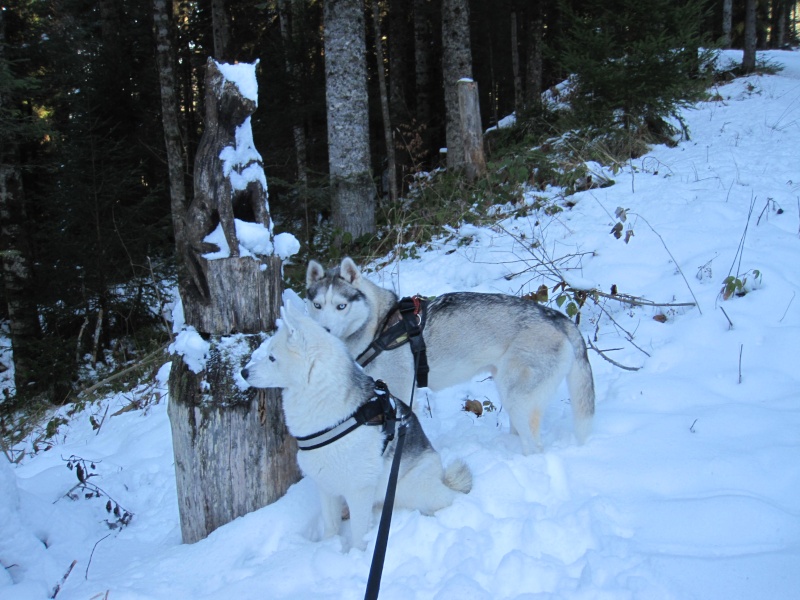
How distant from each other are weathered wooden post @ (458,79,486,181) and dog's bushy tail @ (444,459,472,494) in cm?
821

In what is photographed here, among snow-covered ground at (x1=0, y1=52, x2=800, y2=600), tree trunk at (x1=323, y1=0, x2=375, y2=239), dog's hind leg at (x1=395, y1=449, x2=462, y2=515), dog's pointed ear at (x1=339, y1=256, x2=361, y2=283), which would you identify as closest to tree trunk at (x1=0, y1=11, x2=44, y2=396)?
snow-covered ground at (x1=0, y1=52, x2=800, y2=600)

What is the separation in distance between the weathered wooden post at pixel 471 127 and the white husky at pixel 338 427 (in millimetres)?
8220

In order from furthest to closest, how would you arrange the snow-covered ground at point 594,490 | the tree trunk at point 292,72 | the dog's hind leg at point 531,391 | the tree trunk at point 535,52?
the tree trunk at point 535,52 < the tree trunk at point 292,72 < the dog's hind leg at point 531,391 < the snow-covered ground at point 594,490

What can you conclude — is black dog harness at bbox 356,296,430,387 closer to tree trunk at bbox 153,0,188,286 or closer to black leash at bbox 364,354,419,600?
black leash at bbox 364,354,419,600

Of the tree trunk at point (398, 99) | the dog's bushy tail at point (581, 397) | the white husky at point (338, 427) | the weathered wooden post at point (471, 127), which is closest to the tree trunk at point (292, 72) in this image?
the tree trunk at point (398, 99)

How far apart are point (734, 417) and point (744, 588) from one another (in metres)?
1.84

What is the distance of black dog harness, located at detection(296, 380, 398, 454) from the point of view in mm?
2990

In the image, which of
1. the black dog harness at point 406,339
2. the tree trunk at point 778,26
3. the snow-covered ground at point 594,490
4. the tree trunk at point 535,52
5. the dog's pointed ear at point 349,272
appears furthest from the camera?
the tree trunk at point 778,26

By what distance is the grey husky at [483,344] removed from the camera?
386 cm

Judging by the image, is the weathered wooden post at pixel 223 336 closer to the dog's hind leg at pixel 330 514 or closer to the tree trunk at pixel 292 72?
the dog's hind leg at pixel 330 514

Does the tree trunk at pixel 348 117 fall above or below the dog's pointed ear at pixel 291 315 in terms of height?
above

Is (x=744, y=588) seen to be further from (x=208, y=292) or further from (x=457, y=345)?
(x=208, y=292)

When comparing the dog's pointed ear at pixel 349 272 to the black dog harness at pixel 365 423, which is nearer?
the black dog harness at pixel 365 423

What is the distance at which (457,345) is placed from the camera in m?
4.12
